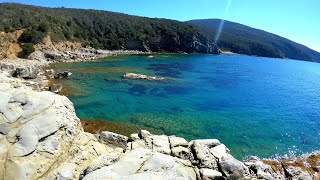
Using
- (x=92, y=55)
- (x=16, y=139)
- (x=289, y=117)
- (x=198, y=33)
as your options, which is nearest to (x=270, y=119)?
(x=289, y=117)

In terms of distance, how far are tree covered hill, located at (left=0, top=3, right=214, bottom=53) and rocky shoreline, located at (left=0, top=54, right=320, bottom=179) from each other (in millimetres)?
67776

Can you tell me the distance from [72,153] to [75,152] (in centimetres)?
17

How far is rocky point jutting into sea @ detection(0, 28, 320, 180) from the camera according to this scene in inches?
545

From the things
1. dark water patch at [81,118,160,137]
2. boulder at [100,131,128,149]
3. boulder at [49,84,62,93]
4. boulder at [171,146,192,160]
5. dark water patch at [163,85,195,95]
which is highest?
boulder at [171,146,192,160]

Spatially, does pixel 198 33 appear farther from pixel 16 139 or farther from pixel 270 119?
pixel 16 139

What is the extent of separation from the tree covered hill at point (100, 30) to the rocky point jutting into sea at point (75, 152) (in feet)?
223

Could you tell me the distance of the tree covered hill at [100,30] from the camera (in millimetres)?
84625

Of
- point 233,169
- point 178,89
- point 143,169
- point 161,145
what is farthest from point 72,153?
point 178,89

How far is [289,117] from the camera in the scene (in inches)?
1580

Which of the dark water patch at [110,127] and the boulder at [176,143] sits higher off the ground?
the boulder at [176,143]

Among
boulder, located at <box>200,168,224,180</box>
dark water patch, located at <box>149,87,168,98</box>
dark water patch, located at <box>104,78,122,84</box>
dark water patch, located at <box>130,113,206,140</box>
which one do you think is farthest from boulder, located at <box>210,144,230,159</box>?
dark water patch, located at <box>104,78,122,84</box>

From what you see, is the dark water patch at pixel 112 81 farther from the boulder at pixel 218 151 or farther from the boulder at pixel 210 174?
the boulder at pixel 210 174

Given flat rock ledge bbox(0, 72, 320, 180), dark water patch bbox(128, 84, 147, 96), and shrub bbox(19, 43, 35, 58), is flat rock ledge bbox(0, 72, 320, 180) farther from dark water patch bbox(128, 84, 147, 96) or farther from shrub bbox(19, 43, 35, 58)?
shrub bbox(19, 43, 35, 58)

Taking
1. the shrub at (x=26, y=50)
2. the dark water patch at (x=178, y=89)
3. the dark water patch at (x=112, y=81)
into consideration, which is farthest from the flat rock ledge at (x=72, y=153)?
the shrub at (x=26, y=50)
